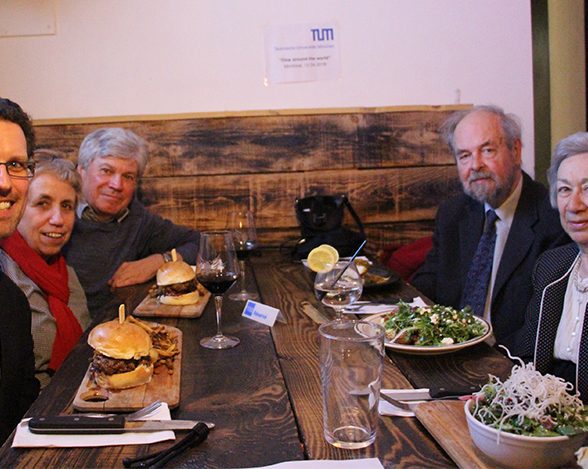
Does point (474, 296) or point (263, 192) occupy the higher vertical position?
point (263, 192)

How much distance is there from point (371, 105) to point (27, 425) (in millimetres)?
2635

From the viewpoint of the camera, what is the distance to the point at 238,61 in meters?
3.34

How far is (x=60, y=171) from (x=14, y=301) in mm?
680

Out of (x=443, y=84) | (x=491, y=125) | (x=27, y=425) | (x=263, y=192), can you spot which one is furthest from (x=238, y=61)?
(x=27, y=425)

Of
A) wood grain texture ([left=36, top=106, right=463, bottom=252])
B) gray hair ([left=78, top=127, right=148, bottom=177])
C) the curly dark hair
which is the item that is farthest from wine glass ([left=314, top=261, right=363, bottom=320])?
wood grain texture ([left=36, top=106, right=463, bottom=252])

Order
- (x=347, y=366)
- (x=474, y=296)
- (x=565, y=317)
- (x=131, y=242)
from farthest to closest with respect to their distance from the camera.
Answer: (x=131, y=242) → (x=474, y=296) → (x=565, y=317) → (x=347, y=366)

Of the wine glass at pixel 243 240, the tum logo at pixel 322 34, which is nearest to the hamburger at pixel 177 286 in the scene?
the wine glass at pixel 243 240

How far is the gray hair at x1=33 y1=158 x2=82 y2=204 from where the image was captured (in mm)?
2301

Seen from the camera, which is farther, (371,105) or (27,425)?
(371,105)

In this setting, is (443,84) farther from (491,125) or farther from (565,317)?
(565,317)

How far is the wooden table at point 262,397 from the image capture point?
3.42ft

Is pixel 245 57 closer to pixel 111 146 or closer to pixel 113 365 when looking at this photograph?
pixel 111 146

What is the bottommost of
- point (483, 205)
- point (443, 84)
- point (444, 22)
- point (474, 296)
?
point (474, 296)

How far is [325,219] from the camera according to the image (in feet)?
10.6
